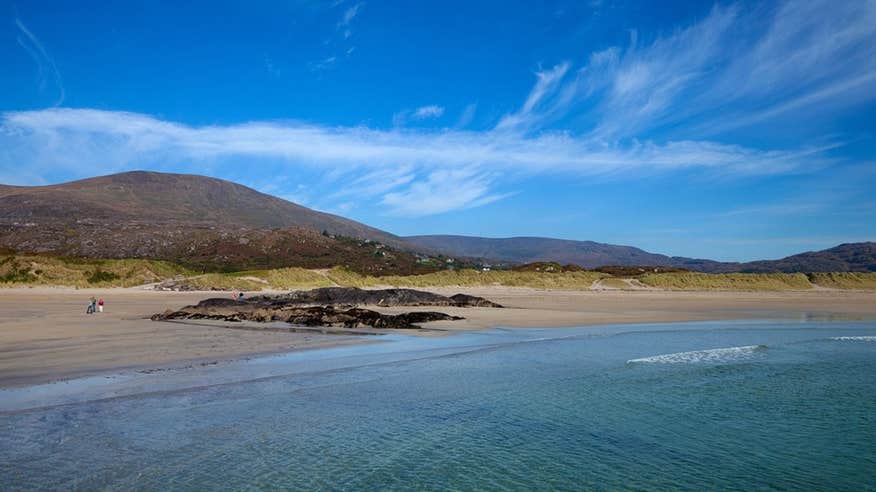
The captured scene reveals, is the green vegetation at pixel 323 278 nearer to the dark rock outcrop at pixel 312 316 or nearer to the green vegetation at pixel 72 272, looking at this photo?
the green vegetation at pixel 72 272

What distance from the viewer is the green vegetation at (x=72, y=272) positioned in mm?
47875

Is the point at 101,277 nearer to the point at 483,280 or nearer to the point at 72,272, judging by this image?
the point at 72,272

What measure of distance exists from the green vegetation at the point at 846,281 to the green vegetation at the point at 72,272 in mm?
69767

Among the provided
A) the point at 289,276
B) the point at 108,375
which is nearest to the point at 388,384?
the point at 108,375

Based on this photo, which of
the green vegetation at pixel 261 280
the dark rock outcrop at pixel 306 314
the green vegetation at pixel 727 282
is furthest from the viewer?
the green vegetation at pixel 727 282

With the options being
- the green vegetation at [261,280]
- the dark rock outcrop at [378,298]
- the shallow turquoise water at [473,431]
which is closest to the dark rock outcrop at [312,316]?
the dark rock outcrop at [378,298]

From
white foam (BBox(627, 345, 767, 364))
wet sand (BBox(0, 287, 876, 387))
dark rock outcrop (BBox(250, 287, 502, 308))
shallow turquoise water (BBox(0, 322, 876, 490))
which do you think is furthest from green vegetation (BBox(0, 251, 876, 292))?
shallow turquoise water (BBox(0, 322, 876, 490))

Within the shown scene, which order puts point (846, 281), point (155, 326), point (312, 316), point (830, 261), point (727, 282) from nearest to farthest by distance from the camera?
point (155, 326)
point (312, 316)
point (846, 281)
point (727, 282)
point (830, 261)

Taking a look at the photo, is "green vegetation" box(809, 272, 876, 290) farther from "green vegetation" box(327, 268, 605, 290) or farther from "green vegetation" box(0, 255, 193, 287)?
"green vegetation" box(0, 255, 193, 287)

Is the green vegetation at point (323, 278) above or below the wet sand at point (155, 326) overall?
above

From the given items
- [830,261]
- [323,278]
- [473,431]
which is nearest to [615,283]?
[323,278]

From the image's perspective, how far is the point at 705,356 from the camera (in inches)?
684

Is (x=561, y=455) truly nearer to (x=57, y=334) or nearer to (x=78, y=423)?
(x=78, y=423)

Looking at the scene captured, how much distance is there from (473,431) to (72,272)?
52713mm
